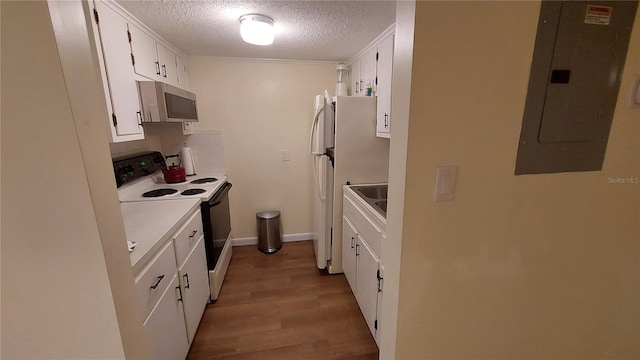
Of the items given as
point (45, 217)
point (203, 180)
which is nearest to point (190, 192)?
point (203, 180)

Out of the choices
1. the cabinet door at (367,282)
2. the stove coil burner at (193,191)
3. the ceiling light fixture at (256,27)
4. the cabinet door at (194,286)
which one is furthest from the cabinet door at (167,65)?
the cabinet door at (367,282)

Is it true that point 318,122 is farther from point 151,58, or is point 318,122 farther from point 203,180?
point 151,58

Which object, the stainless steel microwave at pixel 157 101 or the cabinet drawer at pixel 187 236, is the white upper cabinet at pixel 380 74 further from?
the stainless steel microwave at pixel 157 101

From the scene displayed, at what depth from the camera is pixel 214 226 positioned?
2107 millimetres

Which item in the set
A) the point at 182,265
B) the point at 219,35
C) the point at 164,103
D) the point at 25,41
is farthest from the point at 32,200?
the point at 219,35

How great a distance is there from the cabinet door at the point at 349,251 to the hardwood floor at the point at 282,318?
0.16 meters

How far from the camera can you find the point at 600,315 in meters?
1.06

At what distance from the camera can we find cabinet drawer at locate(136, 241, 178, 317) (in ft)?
3.58

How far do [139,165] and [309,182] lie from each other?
69.3 inches

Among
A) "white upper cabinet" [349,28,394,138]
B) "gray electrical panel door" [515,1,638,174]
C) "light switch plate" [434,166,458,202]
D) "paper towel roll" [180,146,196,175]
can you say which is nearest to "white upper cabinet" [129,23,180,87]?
"paper towel roll" [180,146,196,175]

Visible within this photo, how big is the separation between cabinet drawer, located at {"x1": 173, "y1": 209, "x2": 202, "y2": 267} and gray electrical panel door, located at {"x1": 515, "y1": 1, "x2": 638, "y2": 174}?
5.50 feet

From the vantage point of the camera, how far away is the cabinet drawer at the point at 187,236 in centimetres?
150

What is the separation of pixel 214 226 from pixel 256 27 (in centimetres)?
153

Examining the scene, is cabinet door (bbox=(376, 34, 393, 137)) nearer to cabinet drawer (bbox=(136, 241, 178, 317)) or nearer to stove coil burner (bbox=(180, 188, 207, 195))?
stove coil burner (bbox=(180, 188, 207, 195))
